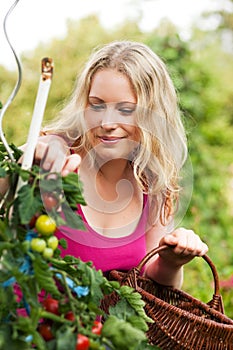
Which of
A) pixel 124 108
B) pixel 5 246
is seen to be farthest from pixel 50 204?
Answer: pixel 124 108

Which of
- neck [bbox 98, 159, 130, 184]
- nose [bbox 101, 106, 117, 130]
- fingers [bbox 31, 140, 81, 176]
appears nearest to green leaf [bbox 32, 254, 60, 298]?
fingers [bbox 31, 140, 81, 176]

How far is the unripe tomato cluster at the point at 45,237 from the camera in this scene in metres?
1.00

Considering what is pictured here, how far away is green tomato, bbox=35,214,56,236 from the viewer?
1021mm

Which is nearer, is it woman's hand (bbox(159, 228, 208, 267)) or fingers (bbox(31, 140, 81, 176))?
fingers (bbox(31, 140, 81, 176))

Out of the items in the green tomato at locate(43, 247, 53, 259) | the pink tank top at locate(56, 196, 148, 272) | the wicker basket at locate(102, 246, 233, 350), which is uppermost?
the green tomato at locate(43, 247, 53, 259)

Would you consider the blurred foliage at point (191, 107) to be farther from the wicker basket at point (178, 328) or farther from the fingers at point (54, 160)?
the fingers at point (54, 160)

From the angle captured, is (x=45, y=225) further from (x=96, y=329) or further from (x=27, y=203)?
(x=96, y=329)

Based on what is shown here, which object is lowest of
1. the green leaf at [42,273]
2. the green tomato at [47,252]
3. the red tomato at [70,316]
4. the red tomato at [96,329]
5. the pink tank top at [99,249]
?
the pink tank top at [99,249]

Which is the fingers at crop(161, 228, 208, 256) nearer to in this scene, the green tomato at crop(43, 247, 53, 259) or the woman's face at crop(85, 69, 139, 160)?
the woman's face at crop(85, 69, 139, 160)

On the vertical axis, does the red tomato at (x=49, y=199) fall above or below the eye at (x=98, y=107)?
below

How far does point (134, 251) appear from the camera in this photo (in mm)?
1815

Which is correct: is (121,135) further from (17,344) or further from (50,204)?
(17,344)

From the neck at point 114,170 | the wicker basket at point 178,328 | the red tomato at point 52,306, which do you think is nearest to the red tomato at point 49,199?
the red tomato at point 52,306

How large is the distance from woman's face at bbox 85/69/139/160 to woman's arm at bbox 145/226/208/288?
27cm
